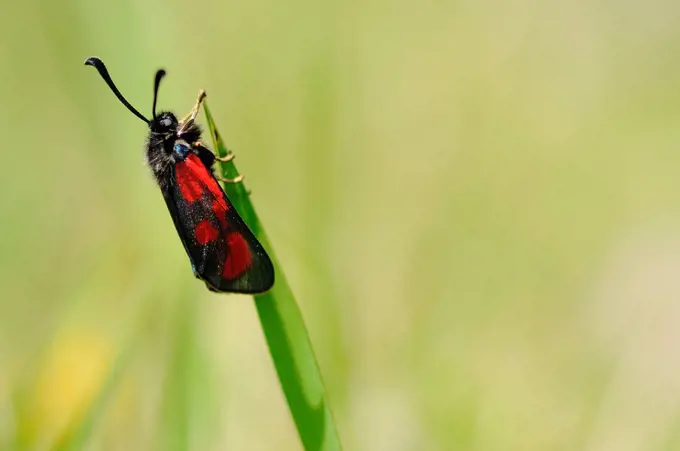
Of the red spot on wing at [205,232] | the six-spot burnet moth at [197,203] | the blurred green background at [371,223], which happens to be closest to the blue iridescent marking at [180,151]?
the six-spot burnet moth at [197,203]

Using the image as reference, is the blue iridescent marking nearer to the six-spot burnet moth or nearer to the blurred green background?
the six-spot burnet moth

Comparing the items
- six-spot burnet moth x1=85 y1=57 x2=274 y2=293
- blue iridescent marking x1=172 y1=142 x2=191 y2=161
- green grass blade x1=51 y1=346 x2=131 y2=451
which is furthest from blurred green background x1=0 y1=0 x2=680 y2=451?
blue iridescent marking x1=172 y1=142 x2=191 y2=161

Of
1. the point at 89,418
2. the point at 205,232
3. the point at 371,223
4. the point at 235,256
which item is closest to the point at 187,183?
the point at 205,232

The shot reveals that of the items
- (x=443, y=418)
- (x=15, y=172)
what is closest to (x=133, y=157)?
(x=15, y=172)

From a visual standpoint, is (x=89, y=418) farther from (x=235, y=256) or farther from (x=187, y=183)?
(x=187, y=183)

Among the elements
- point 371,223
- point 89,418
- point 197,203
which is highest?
point 197,203

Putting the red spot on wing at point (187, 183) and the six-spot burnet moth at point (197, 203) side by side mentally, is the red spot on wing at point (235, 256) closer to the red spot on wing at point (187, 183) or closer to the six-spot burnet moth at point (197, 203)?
the six-spot burnet moth at point (197, 203)

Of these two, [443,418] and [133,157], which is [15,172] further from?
[443,418]
